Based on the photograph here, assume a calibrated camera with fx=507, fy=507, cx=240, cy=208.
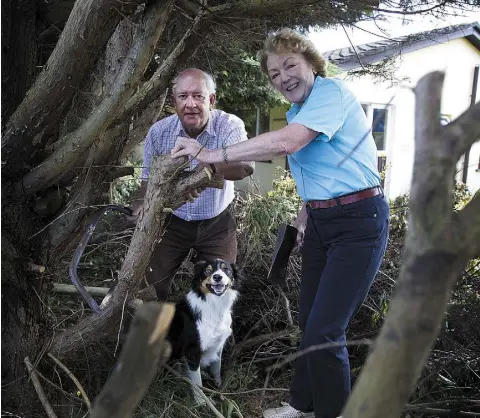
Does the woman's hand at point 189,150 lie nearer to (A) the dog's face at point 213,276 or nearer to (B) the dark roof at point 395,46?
(B) the dark roof at point 395,46

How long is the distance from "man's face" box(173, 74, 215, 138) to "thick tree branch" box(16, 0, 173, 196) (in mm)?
664

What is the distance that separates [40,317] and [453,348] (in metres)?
2.97

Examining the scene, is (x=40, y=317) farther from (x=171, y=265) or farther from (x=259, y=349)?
(x=259, y=349)

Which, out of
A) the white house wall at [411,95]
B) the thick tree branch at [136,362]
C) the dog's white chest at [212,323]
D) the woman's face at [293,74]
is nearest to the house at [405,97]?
the white house wall at [411,95]

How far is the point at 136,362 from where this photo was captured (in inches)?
37.6

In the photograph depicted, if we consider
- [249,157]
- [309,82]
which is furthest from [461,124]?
[309,82]

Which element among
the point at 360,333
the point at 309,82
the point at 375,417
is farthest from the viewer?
the point at 360,333

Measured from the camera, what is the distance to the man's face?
357 cm

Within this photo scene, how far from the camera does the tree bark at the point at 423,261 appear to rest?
2.97 ft

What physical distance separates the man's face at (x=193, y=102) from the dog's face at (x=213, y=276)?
1014 millimetres

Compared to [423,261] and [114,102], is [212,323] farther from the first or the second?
[423,261]

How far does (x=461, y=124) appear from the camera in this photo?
3.14 feet

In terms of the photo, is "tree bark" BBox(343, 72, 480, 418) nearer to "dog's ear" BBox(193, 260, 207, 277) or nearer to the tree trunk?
the tree trunk

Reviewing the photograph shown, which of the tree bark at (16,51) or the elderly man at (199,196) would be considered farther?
the elderly man at (199,196)
